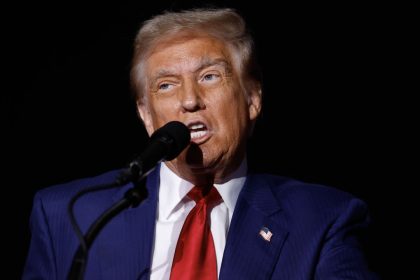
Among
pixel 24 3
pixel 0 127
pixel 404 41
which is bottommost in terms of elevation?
pixel 0 127

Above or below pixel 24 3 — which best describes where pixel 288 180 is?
below

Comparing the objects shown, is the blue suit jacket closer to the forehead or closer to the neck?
the neck

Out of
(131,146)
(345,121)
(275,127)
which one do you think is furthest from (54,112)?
(345,121)

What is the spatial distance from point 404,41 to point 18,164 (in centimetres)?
175

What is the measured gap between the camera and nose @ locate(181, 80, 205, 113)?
7.21 feet

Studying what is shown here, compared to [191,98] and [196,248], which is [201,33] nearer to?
[191,98]

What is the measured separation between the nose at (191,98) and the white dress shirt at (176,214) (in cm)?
30

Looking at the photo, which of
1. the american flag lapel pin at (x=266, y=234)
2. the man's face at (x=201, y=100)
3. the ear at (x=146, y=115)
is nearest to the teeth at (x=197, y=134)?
the man's face at (x=201, y=100)

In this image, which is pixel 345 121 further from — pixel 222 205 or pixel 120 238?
pixel 120 238

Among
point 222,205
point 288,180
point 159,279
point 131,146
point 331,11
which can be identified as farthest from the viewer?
point 131,146

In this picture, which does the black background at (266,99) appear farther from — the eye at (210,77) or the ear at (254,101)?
the eye at (210,77)

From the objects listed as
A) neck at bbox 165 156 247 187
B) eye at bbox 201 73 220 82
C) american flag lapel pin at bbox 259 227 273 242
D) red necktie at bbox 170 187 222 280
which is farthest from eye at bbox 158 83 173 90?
american flag lapel pin at bbox 259 227 273 242

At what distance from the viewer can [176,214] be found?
7.66 ft

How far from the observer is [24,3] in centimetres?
274
